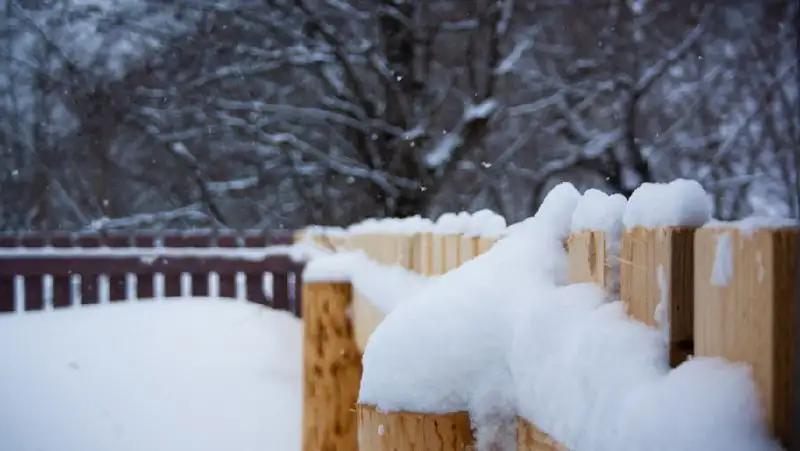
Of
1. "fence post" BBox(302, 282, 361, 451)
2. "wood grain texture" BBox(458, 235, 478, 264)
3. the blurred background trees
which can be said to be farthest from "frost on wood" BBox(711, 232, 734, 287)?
the blurred background trees

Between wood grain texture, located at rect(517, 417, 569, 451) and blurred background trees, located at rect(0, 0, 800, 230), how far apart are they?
8.09 m

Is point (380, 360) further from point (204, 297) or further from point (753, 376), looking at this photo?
point (204, 297)

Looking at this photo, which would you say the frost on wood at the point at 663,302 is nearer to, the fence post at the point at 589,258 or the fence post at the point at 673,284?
the fence post at the point at 673,284

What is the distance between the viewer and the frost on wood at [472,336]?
1132mm

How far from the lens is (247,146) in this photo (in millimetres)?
10266

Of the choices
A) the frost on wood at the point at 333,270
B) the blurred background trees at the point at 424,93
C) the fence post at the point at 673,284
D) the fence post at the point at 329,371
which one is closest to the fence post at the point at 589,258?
the fence post at the point at 673,284

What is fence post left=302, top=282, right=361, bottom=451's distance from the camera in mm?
2588

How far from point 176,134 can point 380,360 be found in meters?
9.43

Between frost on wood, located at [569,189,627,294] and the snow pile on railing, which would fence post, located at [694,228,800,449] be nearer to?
the snow pile on railing

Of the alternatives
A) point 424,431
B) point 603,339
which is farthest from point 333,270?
point 603,339

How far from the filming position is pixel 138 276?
19.3 ft

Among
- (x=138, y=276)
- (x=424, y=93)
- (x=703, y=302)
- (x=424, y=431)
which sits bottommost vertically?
(x=138, y=276)

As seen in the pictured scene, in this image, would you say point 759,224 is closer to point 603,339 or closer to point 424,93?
point 603,339

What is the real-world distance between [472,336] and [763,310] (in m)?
0.54
